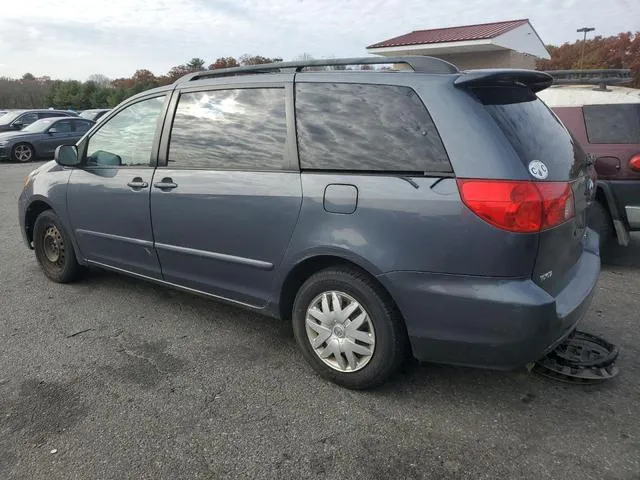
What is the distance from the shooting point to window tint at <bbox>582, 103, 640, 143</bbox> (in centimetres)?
510

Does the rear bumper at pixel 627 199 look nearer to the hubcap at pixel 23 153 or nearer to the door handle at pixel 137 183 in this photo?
the door handle at pixel 137 183

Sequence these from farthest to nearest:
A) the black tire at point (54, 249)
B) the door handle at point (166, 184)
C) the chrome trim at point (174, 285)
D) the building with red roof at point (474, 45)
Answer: the building with red roof at point (474, 45) < the black tire at point (54, 249) < the door handle at point (166, 184) < the chrome trim at point (174, 285)

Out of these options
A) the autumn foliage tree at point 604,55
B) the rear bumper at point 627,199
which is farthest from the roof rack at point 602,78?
the autumn foliage tree at point 604,55

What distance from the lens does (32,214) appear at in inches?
194

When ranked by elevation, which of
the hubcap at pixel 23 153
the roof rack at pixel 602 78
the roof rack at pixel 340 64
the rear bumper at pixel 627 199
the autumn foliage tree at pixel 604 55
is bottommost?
the hubcap at pixel 23 153

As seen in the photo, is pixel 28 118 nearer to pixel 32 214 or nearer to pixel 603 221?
pixel 32 214

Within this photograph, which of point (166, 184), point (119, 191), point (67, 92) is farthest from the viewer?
point (67, 92)

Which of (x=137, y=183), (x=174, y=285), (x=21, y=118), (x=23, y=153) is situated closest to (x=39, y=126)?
(x=23, y=153)

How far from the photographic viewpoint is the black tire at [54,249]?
15.3 feet

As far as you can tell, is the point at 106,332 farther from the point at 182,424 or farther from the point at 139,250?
the point at 182,424

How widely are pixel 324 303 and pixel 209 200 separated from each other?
1.03m

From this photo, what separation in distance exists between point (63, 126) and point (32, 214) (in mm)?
13606

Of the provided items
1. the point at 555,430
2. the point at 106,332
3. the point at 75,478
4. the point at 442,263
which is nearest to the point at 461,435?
the point at 555,430

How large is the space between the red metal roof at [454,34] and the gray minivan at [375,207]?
2332 centimetres
